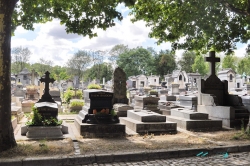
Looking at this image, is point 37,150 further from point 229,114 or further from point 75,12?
point 229,114

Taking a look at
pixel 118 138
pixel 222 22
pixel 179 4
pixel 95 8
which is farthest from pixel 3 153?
pixel 222 22

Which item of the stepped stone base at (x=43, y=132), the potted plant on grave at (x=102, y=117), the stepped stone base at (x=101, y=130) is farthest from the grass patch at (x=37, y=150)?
the potted plant on grave at (x=102, y=117)

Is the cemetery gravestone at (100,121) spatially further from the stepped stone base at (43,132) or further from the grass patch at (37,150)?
the grass patch at (37,150)

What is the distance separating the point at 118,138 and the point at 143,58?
224 feet

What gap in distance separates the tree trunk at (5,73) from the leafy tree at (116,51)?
6395 cm

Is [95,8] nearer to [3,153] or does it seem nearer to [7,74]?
[7,74]

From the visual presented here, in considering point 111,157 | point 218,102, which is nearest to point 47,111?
point 111,157

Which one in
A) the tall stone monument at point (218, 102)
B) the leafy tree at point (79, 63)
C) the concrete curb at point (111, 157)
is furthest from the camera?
the leafy tree at point (79, 63)

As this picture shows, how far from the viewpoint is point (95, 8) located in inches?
337

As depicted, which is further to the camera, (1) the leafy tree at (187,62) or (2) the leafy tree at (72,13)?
(1) the leafy tree at (187,62)

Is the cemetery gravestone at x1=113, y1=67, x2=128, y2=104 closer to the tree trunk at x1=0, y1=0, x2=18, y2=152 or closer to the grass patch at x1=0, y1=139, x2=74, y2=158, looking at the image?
the grass patch at x1=0, y1=139, x2=74, y2=158

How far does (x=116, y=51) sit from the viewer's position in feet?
243

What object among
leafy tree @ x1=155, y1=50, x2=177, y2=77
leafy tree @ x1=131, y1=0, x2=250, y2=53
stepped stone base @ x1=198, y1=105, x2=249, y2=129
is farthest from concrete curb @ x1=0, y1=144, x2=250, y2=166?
leafy tree @ x1=155, y1=50, x2=177, y2=77

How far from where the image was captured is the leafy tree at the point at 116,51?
70.8 m
